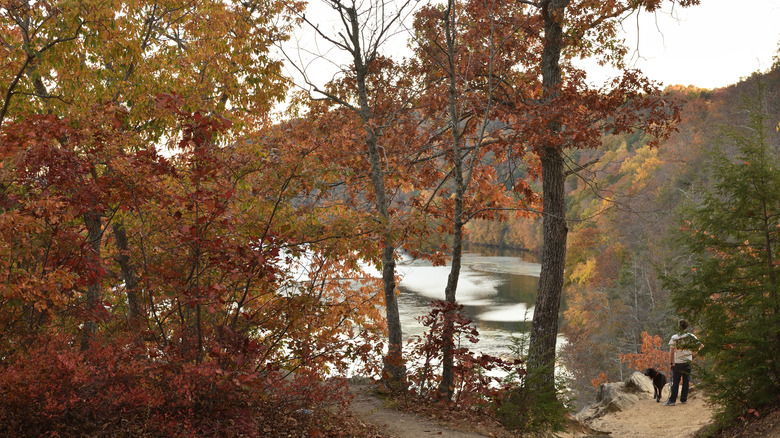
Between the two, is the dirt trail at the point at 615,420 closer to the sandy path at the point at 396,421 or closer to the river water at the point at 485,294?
the sandy path at the point at 396,421

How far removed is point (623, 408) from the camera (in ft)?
42.1

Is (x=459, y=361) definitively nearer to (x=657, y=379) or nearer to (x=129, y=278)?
(x=129, y=278)

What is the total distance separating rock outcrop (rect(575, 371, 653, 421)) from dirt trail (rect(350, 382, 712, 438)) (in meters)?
0.27

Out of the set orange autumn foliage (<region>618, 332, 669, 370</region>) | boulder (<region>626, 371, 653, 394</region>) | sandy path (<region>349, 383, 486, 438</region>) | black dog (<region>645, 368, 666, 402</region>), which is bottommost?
orange autumn foliage (<region>618, 332, 669, 370</region>)

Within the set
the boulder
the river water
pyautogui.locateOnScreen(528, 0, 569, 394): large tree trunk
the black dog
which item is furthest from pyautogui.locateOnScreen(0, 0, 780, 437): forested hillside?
the river water

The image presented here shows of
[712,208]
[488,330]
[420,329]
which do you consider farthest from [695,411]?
[488,330]

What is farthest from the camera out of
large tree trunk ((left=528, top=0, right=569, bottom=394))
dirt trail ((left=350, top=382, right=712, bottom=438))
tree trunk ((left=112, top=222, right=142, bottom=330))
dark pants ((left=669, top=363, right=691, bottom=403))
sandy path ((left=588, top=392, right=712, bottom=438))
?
dark pants ((left=669, top=363, right=691, bottom=403))

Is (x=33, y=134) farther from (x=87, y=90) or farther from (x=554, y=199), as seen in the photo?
(x=554, y=199)

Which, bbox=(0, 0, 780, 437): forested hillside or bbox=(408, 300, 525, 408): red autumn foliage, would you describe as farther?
bbox=(408, 300, 525, 408): red autumn foliage

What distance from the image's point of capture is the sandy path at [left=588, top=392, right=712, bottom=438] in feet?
32.4

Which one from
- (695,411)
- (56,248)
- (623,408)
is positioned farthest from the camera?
(623,408)

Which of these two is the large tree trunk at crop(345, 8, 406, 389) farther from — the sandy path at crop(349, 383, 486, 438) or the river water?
the river water

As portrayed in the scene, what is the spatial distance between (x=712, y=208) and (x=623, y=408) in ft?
21.3

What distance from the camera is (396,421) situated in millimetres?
7719
